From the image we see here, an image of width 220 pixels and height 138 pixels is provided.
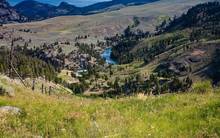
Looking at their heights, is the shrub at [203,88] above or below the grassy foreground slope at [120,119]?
below

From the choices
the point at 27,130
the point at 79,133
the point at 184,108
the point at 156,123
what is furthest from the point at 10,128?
the point at 184,108

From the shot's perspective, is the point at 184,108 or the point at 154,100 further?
the point at 154,100

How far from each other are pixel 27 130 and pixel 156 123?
17.7ft

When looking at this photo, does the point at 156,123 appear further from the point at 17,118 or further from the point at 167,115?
the point at 17,118

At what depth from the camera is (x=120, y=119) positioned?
19.2 metres

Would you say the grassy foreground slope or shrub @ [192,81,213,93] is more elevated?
the grassy foreground slope

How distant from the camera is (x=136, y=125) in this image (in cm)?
1814

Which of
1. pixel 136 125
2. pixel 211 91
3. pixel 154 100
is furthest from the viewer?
pixel 211 91

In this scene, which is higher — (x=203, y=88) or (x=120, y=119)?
(x=120, y=119)

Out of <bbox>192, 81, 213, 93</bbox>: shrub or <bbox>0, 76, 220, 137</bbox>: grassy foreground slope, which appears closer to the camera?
<bbox>0, 76, 220, 137</bbox>: grassy foreground slope

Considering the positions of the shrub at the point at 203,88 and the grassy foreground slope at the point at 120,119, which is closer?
the grassy foreground slope at the point at 120,119

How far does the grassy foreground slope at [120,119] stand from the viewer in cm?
1719

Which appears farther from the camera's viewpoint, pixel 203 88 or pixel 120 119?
pixel 203 88

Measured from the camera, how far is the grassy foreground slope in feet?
56.4
